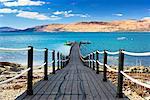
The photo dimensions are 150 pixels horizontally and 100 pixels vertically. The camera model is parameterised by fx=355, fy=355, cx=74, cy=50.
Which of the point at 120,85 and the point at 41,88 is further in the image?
the point at 41,88

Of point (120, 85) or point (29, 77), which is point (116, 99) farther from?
point (29, 77)

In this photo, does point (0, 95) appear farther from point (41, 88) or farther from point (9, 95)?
point (41, 88)

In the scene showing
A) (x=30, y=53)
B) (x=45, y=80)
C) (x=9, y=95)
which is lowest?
(x=9, y=95)

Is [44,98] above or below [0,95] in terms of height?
above

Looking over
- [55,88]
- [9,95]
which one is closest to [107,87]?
[55,88]

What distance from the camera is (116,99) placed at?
850 centimetres

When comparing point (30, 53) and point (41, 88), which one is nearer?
point (30, 53)

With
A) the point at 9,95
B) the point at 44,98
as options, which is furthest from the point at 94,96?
the point at 9,95

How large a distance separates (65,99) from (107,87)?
249 centimetres

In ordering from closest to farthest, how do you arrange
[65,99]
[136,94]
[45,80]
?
[65,99] → [45,80] → [136,94]

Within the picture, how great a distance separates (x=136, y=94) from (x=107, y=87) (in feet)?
14.1

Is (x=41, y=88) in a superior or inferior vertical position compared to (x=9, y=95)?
superior

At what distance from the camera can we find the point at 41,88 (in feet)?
33.1

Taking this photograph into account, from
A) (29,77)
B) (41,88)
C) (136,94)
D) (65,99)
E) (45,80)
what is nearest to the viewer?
(65,99)
